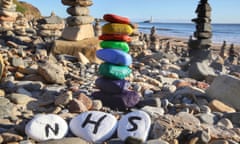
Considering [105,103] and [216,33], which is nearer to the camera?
[105,103]

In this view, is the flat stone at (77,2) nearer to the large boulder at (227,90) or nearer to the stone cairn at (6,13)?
the stone cairn at (6,13)

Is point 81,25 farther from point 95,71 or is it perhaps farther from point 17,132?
point 17,132

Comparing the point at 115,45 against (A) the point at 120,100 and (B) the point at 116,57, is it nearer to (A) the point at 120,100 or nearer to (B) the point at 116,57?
(B) the point at 116,57

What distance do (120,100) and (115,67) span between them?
0.52 m

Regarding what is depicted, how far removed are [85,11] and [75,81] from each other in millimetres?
3740

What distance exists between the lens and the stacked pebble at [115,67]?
5.66 m

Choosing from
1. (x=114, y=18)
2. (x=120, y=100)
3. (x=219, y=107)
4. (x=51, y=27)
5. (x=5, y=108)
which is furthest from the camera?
(x=51, y=27)

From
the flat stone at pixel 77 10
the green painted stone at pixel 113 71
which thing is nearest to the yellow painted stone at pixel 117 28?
the green painted stone at pixel 113 71

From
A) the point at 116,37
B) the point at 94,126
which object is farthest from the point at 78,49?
the point at 94,126

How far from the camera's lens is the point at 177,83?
8031 mm

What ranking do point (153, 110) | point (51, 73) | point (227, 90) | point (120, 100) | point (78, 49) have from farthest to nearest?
1. point (78, 49)
2. point (51, 73)
3. point (227, 90)
4. point (120, 100)
5. point (153, 110)

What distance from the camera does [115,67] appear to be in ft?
19.0

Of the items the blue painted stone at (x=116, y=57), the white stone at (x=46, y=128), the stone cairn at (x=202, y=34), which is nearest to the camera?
the white stone at (x=46, y=128)

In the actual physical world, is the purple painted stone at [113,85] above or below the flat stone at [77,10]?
below
